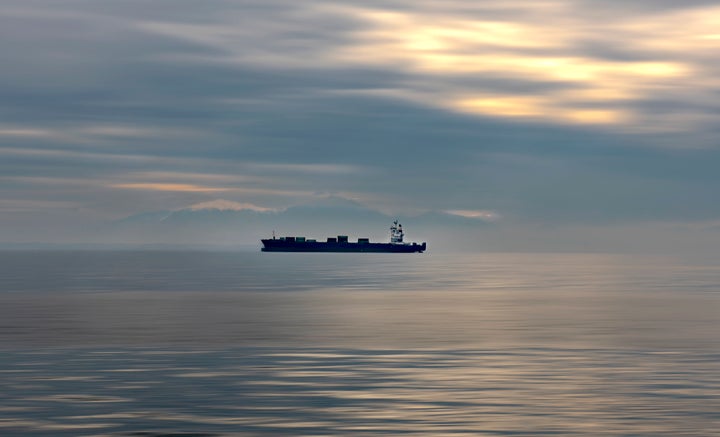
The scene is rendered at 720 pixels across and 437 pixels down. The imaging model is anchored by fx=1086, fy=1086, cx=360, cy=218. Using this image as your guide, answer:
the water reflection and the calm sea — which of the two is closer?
the water reflection

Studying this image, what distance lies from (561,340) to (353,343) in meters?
11.1

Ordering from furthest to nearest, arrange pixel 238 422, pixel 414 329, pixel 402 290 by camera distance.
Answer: pixel 402 290 → pixel 414 329 → pixel 238 422

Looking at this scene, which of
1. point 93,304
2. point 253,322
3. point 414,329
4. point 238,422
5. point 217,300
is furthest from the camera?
point 217,300

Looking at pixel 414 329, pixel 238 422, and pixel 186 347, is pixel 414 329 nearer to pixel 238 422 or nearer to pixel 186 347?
pixel 186 347

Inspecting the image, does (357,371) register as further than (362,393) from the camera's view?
Yes

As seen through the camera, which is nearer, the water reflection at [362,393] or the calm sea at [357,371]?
the water reflection at [362,393]

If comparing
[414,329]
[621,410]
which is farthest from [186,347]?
[621,410]

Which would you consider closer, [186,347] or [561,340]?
[186,347]

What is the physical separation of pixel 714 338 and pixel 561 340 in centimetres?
877

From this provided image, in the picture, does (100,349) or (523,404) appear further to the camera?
(100,349)

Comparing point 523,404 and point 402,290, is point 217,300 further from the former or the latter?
point 523,404

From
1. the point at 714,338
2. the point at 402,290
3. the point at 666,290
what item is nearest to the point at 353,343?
the point at 714,338

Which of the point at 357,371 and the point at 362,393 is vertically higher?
the point at 357,371

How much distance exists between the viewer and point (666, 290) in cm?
12512
